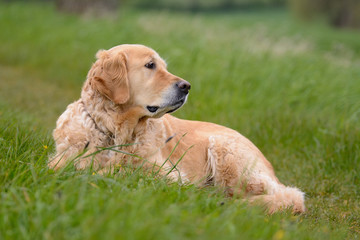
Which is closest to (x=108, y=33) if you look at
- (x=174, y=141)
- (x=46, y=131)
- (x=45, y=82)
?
(x=45, y=82)

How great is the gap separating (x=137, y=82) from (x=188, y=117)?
8.79 ft

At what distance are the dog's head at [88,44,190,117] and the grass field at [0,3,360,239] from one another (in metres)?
0.68

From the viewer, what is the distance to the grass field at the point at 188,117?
228cm

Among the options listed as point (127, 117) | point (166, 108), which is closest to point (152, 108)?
point (166, 108)

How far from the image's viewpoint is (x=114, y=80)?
3.48m

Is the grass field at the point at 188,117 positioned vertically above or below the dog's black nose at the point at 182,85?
below

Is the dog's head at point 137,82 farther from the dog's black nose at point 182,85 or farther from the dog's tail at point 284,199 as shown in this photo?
the dog's tail at point 284,199

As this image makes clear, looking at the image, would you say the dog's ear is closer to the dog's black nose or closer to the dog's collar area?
the dog's collar area

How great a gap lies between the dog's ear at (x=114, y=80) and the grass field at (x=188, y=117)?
68 centimetres

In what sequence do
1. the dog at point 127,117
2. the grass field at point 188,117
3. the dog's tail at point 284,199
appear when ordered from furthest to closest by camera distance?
the dog's tail at point 284,199
the dog at point 127,117
the grass field at point 188,117

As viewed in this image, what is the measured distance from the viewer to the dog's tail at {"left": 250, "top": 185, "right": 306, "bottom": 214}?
3.59 metres

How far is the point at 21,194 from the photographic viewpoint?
251cm

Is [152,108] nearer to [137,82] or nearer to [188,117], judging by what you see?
[137,82]

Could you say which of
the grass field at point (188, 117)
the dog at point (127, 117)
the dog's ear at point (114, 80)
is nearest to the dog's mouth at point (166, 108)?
the dog at point (127, 117)
